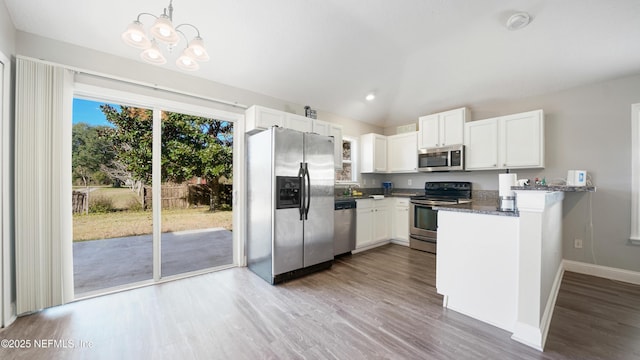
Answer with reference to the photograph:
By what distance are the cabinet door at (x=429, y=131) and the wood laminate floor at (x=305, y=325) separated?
257 cm

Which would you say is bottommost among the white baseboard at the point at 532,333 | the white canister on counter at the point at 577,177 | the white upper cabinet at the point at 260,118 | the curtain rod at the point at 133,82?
the white baseboard at the point at 532,333

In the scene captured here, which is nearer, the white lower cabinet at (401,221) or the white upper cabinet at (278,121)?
the white upper cabinet at (278,121)

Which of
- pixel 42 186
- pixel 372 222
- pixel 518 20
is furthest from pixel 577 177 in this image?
pixel 42 186

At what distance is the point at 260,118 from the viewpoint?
3305 millimetres

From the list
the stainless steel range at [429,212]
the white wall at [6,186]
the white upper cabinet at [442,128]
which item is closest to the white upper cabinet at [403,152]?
the white upper cabinet at [442,128]

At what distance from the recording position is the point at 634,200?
118 inches

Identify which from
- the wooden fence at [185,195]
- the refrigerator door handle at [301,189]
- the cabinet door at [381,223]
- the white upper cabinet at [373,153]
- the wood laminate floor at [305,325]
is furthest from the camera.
→ the white upper cabinet at [373,153]

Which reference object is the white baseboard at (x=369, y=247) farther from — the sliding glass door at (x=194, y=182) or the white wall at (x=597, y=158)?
the white wall at (x=597, y=158)

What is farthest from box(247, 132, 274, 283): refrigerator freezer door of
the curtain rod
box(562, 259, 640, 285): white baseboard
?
box(562, 259, 640, 285): white baseboard

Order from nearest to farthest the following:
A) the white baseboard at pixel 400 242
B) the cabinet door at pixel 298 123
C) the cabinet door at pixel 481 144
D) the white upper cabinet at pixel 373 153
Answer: the cabinet door at pixel 298 123, the cabinet door at pixel 481 144, the white baseboard at pixel 400 242, the white upper cabinet at pixel 373 153

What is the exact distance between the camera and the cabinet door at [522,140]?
3383 mm

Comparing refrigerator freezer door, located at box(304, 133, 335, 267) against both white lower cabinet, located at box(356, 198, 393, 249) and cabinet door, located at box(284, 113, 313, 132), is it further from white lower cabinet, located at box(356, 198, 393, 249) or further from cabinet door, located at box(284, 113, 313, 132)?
white lower cabinet, located at box(356, 198, 393, 249)

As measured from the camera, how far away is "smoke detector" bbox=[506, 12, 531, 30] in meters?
2.49

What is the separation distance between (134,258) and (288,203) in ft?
8.18
